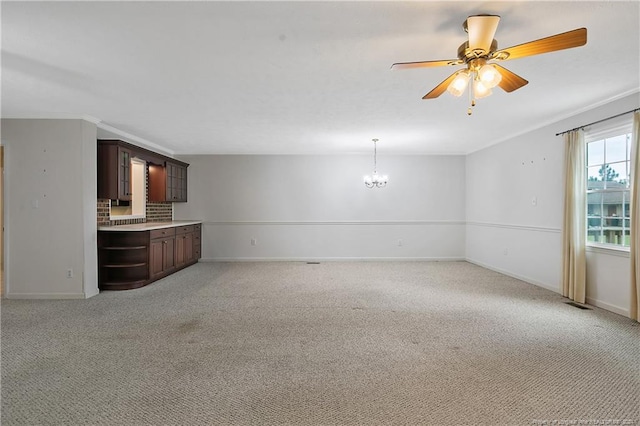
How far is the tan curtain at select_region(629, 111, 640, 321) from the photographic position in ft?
11.9

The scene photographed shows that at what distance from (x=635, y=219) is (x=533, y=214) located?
74.0 inches

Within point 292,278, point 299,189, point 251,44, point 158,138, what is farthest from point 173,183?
point 251,44

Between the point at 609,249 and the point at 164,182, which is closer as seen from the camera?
the point at 609,249

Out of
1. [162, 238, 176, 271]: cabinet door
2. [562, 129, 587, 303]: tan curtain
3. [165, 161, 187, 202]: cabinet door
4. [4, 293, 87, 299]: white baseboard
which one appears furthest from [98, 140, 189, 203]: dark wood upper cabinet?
[562, 129, 587, 303]: tan curtain

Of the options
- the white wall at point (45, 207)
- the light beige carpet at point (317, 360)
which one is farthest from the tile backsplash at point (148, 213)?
the light beige carpet at point (317, 360)

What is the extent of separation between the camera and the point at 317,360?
2781 millimetres

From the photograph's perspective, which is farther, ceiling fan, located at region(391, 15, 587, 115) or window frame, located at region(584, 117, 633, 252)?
window frame, located at region(584, 117, 633, 252)

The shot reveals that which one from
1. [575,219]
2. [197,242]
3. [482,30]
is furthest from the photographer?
[197,242]

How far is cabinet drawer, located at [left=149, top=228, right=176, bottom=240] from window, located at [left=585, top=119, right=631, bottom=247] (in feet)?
21.5

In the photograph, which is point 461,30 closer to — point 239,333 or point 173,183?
point 239,333

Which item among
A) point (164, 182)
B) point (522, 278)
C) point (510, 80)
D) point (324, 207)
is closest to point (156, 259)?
point (164, 182)

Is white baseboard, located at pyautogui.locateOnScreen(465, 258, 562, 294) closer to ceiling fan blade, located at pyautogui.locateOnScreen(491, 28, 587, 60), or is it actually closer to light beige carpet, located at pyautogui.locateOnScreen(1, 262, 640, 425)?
light beige carpet, located at pyautogui.locateOnScreen(1, 262, 640, 425)

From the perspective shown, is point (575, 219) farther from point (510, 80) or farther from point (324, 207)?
point (324, 207)

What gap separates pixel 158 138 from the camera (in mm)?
6312
